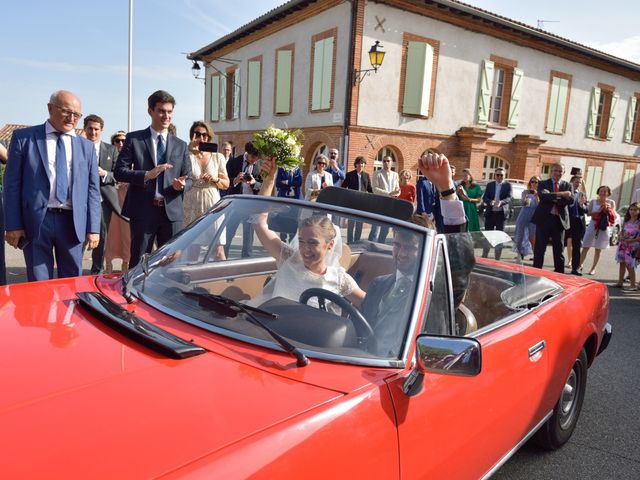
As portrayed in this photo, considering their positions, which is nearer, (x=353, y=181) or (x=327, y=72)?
(x=353, y=181)

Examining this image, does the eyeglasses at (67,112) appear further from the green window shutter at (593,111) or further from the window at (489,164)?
the green window shutter at (593,111)

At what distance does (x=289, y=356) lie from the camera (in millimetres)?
1617

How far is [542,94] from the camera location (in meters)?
18.7

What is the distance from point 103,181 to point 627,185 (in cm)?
2517

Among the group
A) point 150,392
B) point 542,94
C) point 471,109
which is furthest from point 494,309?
point 542,94

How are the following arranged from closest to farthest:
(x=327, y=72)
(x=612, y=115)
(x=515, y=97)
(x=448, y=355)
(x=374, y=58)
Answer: (x=448, y=355)
(x=374, y=58)
(x=327, y=72)
(x=515, y=97)
(x=612, y=115)

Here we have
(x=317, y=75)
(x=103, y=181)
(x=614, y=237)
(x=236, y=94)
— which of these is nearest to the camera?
(x=103, y=181)

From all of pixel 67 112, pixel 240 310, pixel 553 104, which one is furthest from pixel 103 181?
pixel 553 104

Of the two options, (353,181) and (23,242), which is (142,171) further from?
(353,181)

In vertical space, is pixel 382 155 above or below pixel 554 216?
above

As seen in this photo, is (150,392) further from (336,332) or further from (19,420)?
(336,332)

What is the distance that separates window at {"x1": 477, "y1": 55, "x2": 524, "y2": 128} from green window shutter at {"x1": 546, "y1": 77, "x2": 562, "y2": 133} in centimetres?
196

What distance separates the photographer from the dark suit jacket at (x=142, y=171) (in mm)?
4230

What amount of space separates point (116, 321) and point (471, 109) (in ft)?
55.3
